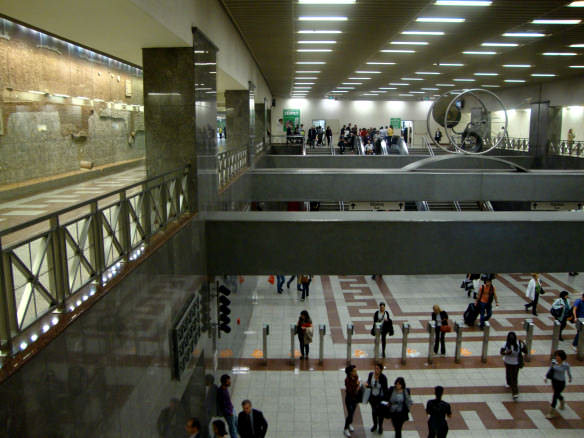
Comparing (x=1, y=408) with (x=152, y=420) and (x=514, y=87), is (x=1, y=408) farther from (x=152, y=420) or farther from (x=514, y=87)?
(x=514, y=87)

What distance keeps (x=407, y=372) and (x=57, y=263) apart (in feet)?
32.9

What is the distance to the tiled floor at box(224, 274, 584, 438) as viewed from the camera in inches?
386

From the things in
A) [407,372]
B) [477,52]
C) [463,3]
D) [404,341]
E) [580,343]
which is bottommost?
[407,372]

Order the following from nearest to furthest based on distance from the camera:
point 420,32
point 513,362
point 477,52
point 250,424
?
point 250,424, point 513,362, point 420,32, point 477,52

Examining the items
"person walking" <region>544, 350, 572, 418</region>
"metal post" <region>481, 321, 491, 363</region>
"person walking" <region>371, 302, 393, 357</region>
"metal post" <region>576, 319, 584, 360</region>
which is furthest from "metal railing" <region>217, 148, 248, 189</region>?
"metal post" <region>576, 319, 584, 360</region>

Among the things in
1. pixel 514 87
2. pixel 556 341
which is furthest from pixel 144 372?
pixel 514 87

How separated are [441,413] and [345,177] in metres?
8.00

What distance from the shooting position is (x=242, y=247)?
848 centimetres

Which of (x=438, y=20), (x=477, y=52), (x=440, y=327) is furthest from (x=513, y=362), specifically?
(x=477, y=52)

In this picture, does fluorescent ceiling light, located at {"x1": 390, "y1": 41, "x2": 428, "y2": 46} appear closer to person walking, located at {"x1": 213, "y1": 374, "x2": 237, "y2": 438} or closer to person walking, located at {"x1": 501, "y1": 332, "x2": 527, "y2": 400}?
person walking, located at {"x1": 501, "y1": 332, "x2": 527, "y2": 400}

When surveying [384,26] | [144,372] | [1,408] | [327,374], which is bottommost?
[327,374]

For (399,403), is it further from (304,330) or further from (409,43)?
(409,43)

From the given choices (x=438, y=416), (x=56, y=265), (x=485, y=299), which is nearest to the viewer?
(x=56, y=265)

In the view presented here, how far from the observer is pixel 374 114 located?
158 ft
